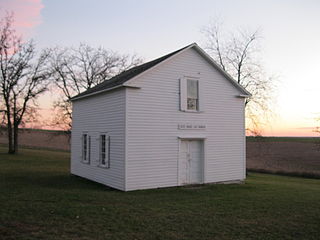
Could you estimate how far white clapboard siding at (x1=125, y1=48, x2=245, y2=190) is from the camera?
1322 cm

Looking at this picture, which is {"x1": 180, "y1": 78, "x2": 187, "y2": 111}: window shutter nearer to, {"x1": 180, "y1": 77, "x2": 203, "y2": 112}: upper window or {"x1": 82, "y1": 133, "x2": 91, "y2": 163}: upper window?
{"x1": 180, "y1": 77, "x2": 203, "y2": 112}: upper window

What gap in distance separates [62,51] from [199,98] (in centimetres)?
2818

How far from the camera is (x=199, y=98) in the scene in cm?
1520

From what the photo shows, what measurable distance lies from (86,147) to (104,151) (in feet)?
8.11

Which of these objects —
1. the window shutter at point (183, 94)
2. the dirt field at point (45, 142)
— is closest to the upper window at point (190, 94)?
the window shutter at point (183, 94)

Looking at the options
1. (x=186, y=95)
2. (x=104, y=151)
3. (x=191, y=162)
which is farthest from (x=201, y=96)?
(x=104, y=151)

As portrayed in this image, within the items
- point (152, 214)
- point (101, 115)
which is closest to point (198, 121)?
point (101, 115)

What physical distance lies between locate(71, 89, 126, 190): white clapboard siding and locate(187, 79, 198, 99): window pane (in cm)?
359

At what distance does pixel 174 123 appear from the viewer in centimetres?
1437

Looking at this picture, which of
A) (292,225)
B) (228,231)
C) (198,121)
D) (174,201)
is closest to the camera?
(228,231)

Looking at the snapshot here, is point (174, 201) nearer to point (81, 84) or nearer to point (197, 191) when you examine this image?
point (197, 191)

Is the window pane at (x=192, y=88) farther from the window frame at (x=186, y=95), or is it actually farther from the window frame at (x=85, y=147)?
the window frame at (x=85, y=147)

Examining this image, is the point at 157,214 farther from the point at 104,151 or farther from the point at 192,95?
the point at 192,95

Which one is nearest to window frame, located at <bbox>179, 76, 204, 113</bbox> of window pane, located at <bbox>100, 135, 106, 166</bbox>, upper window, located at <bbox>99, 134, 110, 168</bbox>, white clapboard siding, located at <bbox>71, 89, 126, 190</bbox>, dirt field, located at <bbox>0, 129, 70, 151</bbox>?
white clapboard siding, located at <bbox>71, 89, 126, 190</bbox>
